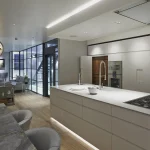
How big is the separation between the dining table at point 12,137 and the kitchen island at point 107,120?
1.40 meters

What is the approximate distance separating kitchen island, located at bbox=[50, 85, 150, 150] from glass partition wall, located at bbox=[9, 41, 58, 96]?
3753mm

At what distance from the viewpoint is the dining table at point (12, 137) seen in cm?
118

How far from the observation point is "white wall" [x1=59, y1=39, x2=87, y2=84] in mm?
5953

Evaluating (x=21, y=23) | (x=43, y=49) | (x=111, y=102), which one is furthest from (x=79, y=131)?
(x=43, y=49)

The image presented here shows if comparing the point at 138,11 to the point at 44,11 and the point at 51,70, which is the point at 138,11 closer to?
the point at 44,11

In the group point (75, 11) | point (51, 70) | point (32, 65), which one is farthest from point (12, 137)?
point (32, 65)

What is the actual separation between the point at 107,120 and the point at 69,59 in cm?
388

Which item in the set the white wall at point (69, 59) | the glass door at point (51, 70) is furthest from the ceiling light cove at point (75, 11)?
the glass door at point (51, 70)

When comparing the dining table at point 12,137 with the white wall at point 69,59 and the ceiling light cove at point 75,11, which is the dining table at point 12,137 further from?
the white wall at point 69,59

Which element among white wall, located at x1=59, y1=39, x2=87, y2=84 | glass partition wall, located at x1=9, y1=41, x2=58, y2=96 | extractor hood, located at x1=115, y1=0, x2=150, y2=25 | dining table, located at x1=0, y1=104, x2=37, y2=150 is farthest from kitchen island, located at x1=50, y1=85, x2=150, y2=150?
glass partition wall, located at x1=9, y1=41, x2=58, y2=96

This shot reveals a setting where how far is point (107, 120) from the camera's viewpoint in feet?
8.37

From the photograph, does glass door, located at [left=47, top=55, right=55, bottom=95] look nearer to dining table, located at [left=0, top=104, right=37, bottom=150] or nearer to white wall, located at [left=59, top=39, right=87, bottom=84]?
white wall, located at [left=59, top=39, right=87, bottom=84]

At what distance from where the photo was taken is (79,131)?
3.30m

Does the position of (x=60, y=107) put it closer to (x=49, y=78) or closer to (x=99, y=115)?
(x=99, y=115)
